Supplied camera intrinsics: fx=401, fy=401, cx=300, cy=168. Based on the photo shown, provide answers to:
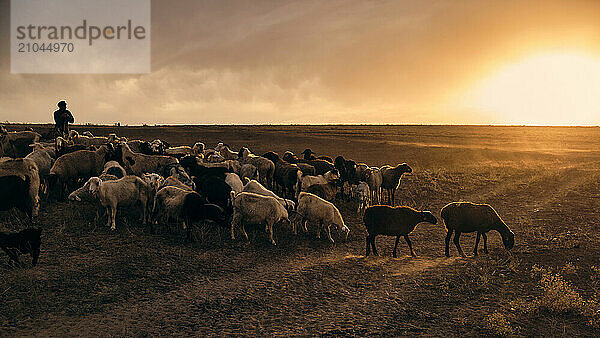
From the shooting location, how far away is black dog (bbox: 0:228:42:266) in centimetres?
885

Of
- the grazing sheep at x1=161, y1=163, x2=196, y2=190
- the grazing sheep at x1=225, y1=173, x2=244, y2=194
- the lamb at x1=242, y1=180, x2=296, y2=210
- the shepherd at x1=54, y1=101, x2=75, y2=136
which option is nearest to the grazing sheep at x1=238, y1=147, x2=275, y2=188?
the grazing sheep at x1=225, y1=173, x2=244, y2=194

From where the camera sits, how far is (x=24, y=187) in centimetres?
1153

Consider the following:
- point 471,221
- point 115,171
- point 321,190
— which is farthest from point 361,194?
point 115,171

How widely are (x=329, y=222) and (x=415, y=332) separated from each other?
606cm

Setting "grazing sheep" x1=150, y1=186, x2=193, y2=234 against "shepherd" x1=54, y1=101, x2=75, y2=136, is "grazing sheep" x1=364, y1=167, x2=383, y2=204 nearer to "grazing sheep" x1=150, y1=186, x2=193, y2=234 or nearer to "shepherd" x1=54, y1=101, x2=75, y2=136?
"grazing sheep" x1=150, y1=186, x2=193, y2=234

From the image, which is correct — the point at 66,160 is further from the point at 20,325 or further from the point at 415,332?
the point at 415,332

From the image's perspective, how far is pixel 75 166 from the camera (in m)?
15.4

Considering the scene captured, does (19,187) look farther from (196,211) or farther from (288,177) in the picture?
(288,177)

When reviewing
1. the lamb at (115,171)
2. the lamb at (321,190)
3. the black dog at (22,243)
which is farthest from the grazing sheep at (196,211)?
the lamb at (321,190)

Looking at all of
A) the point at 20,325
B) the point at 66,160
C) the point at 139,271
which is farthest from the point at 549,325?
the point at 66,160

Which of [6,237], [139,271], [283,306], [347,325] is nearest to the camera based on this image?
[347,325]

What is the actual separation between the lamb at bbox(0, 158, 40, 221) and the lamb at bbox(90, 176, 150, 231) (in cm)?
173

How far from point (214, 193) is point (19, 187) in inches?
222

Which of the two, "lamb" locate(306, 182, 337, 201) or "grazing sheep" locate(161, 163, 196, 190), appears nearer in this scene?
"grazing sheep" locate(161, 163, 196, 190)
